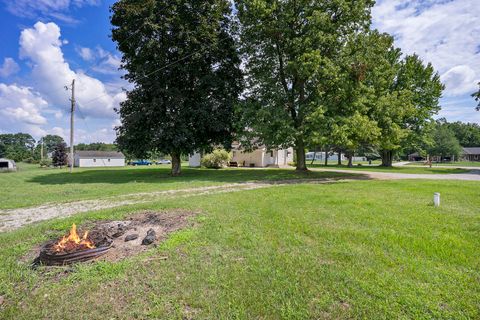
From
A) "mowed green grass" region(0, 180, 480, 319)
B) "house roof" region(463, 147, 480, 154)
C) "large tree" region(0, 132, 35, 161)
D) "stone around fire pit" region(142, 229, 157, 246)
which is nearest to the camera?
"mowed green grass" region(0, 180, 480, 319)

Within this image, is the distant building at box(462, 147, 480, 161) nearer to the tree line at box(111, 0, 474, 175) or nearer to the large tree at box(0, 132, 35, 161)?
the tree line at box(111, 0, 474, 175)

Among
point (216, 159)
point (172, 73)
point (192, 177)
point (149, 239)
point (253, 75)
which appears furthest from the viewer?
point (216, 159)

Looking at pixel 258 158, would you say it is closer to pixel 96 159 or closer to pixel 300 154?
pixel 300 154

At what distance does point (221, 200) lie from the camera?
7750 mm

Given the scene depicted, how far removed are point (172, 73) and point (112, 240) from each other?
550 inches

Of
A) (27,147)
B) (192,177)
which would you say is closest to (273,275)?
(192,177)

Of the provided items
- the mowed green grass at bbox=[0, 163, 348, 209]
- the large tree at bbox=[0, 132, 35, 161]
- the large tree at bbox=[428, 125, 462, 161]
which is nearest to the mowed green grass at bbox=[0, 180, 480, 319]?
the mowed green grass at bbox=[0, 163, 348, 209]

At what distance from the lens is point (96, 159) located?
5384 centimetres

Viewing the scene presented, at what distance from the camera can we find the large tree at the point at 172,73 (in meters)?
15.0

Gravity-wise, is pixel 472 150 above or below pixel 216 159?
above

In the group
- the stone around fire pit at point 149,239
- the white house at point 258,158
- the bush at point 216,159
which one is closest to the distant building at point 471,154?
the white house at point 258,158

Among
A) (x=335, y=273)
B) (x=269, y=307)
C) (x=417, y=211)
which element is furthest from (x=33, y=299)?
(x=417, y=211)

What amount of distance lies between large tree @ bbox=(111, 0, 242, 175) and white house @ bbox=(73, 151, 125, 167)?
4350 centimetres

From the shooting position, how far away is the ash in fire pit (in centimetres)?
355
